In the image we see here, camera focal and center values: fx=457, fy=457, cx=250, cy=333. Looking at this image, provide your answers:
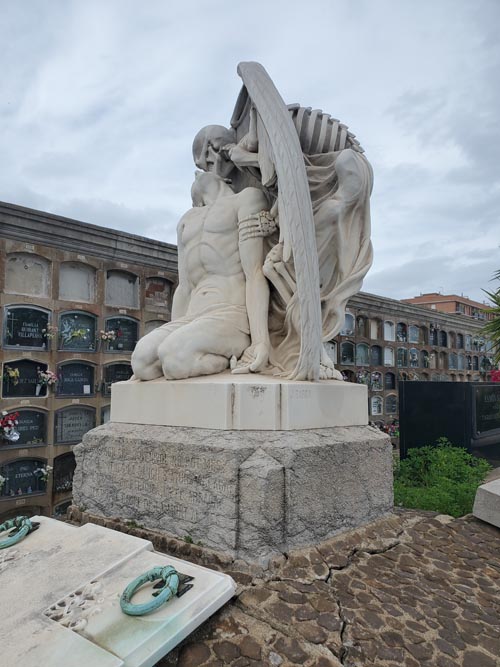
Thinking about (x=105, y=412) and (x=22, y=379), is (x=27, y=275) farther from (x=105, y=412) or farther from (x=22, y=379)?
(x=105, y=412)

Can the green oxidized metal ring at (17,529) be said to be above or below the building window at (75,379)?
below

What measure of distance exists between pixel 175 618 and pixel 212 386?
3.12 feet

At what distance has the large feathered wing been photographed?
6.95ft

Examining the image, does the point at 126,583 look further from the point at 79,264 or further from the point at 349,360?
the point at 349,360

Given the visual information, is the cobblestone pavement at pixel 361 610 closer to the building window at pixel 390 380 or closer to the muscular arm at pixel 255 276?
the muscular arm at pixel 255 276

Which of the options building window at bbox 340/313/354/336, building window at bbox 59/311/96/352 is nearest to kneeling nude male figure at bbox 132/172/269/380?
building window at bbox 59/311/96/352

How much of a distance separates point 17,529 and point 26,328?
602cm

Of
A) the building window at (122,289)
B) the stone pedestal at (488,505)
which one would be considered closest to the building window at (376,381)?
the building window at (122,289)

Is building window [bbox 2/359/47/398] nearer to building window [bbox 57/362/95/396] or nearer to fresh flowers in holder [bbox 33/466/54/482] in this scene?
building window [bbox 57/362/95/396]

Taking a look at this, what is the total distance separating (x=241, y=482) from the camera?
5.85 ft

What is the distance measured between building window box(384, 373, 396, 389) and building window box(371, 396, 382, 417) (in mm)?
679

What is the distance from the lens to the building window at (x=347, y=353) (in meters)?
12.6

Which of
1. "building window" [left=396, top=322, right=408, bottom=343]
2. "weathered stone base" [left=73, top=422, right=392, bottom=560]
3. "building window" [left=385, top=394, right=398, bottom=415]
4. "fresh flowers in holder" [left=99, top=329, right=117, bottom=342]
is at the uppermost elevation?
"building window" [left=396, top=322, right=408, bottom=343]

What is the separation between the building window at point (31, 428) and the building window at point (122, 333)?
1597 mm
